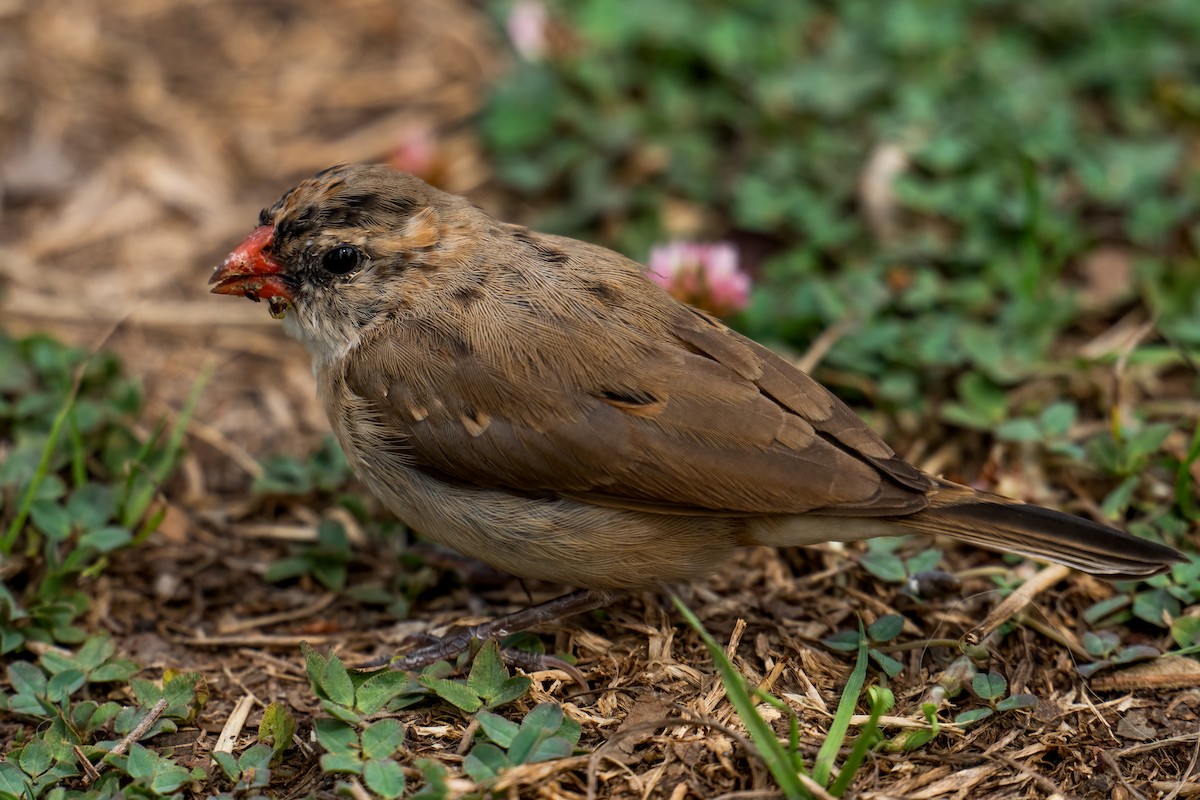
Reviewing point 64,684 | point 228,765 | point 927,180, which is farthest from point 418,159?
point 228,765

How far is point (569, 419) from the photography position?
4297mm

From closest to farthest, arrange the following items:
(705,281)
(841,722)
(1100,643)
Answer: (841,722)
(1100,643)
(705,281)

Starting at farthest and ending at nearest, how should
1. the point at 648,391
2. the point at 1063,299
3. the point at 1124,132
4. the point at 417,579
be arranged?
the point at 1124,132
the point at 1063,299
the point at 417,579
the point at 648,391

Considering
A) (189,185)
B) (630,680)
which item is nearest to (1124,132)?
(630,680)

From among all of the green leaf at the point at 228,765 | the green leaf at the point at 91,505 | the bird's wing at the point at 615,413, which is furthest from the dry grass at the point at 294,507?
the bird's wing at the point at 615,413

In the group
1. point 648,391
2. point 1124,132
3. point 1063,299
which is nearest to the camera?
point 648,391

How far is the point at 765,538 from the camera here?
4.39 m

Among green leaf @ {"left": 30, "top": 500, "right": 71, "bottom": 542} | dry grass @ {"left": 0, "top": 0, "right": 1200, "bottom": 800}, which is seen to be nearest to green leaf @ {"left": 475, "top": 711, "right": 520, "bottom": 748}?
dry grass @ {"left": 0, "top": 0, "right": 1200, "bottom": 800}

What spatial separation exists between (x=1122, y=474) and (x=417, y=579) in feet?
9.12

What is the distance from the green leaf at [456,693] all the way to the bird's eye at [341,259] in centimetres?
153

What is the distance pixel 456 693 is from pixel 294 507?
180 cm

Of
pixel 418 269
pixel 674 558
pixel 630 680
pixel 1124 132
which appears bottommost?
pixel 630 680

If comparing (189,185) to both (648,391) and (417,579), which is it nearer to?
(417,579)

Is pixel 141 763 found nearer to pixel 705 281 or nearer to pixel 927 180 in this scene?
pixel 705 281
